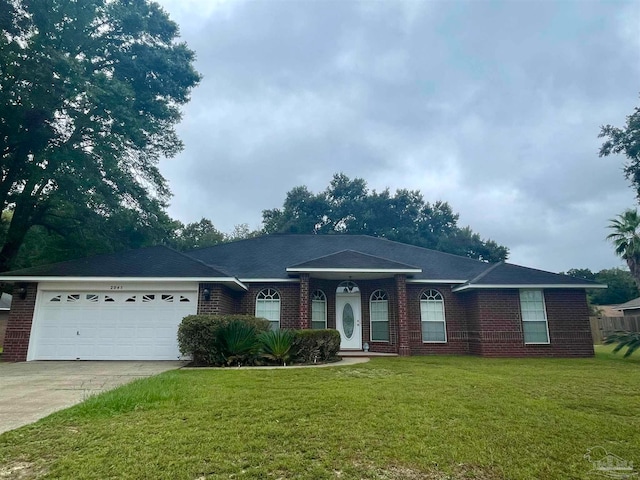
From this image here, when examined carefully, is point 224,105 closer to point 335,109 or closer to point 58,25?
point 335,109

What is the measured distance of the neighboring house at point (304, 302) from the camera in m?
12.0

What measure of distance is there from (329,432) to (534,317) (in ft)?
40.9

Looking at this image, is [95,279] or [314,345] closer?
[314,345]

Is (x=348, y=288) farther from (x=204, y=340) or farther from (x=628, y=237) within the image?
(x=628, y=237)

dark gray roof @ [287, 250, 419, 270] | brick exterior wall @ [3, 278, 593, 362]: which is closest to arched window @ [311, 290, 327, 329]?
brick exterior wall @ [3, 278, 593, 362]

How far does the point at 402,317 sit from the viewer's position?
1341cm

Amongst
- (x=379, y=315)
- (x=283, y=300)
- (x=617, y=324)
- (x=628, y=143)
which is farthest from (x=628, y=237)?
(x=283, y=300)

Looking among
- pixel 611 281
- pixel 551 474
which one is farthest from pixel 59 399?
pixel 611 281

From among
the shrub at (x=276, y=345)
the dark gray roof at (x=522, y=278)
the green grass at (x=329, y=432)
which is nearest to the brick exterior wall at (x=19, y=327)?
the shrub at (x=276, y=345)

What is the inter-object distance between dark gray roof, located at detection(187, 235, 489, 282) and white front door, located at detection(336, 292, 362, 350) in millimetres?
2264

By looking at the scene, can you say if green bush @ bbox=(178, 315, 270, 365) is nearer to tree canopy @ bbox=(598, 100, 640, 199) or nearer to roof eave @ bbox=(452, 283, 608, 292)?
roof eave @ bbox=(452, 283, 608, 292)

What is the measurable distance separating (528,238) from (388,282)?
25.9 metres

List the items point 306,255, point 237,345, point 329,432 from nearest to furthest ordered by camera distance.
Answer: point 329,432 → point 237,345 → point 306,255

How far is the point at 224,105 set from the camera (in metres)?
19.0
